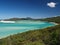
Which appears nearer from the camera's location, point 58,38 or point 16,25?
point 58,38

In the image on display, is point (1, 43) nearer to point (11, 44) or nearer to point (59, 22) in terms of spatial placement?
point (11, 44)

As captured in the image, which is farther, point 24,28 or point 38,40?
point 24,28

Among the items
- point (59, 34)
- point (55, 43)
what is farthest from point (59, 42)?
point (59, 34)

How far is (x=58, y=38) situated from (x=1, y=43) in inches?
43.6

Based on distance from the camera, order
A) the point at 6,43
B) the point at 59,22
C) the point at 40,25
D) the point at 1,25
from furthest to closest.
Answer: the point at 1,25, the point at 40,25, the point at 59,22, the point at 6,43

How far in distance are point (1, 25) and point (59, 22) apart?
4.85 metres

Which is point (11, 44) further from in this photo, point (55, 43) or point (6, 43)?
point (55, 43)

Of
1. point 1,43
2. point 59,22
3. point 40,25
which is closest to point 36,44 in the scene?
point 1,43

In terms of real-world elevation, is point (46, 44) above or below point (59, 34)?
below

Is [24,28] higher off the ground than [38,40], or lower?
lower

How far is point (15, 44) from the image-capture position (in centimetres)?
279

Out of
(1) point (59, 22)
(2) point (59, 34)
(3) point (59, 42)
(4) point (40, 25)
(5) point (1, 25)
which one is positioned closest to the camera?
(3) point (59, 42)

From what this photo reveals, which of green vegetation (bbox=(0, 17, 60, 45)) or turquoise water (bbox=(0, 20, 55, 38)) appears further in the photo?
turquoise water (bbox=(0, 20, 55, 38))

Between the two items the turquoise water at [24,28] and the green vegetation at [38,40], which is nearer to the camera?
the green vegetation at [38,40]
